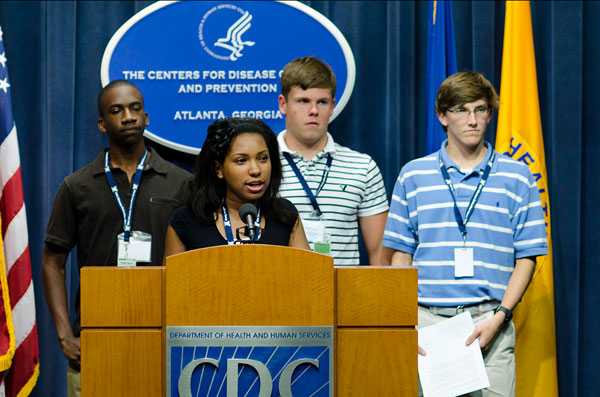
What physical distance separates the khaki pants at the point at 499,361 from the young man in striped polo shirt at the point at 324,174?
0.61 m

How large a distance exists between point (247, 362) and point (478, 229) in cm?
158

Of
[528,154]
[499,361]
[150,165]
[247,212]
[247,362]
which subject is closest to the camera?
[247,362]

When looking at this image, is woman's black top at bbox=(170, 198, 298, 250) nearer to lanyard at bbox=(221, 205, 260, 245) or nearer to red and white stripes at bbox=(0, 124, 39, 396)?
lanyard at bbox=(221, 205, 260, 245)

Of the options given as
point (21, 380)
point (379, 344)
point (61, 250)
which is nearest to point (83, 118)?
point (61, 250)

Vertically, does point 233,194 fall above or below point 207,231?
above

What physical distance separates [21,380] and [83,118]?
52.9 inches

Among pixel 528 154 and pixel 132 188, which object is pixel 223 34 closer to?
pixel 132 188

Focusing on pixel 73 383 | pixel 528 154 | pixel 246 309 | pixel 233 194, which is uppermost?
pixel 528 154

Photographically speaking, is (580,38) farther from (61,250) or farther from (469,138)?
(61,250)

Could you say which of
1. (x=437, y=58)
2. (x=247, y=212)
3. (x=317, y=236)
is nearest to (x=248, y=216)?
(x=247, y=212)

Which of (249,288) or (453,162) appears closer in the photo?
(249,288)

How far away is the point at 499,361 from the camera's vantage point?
3262 mm

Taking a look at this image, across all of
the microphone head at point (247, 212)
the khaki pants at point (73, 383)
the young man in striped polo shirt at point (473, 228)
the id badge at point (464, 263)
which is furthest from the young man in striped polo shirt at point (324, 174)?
the microphone head at point (247, 212)

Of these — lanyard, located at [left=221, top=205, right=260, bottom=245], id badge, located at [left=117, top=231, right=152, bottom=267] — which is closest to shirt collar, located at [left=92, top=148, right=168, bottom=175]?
id badge, located at [left=117, top=231, right=152, bottom=267]
